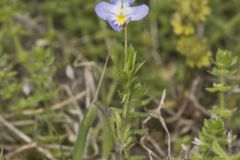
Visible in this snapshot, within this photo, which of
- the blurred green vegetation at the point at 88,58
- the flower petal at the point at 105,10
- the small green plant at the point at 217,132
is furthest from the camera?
the blurred green vegetation at the point at 88,58

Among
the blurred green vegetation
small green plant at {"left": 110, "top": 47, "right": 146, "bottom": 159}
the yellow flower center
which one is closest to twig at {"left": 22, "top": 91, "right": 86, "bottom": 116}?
the blurred green vegetation

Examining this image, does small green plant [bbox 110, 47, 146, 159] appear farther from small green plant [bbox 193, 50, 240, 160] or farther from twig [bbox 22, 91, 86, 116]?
twig [bbox 22, 91, 86, 116]

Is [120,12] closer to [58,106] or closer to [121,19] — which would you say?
[121,19]

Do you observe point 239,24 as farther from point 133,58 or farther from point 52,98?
point 133,58

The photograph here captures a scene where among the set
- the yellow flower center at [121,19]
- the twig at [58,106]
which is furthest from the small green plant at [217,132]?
the twig at [58,106]

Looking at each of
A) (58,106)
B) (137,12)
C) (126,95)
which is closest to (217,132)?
(126,95)

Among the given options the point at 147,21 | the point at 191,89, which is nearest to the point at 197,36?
the point at 191,89

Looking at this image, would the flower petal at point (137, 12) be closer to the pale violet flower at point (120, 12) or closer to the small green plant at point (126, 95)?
the pale violet flower at point (120, 12)
